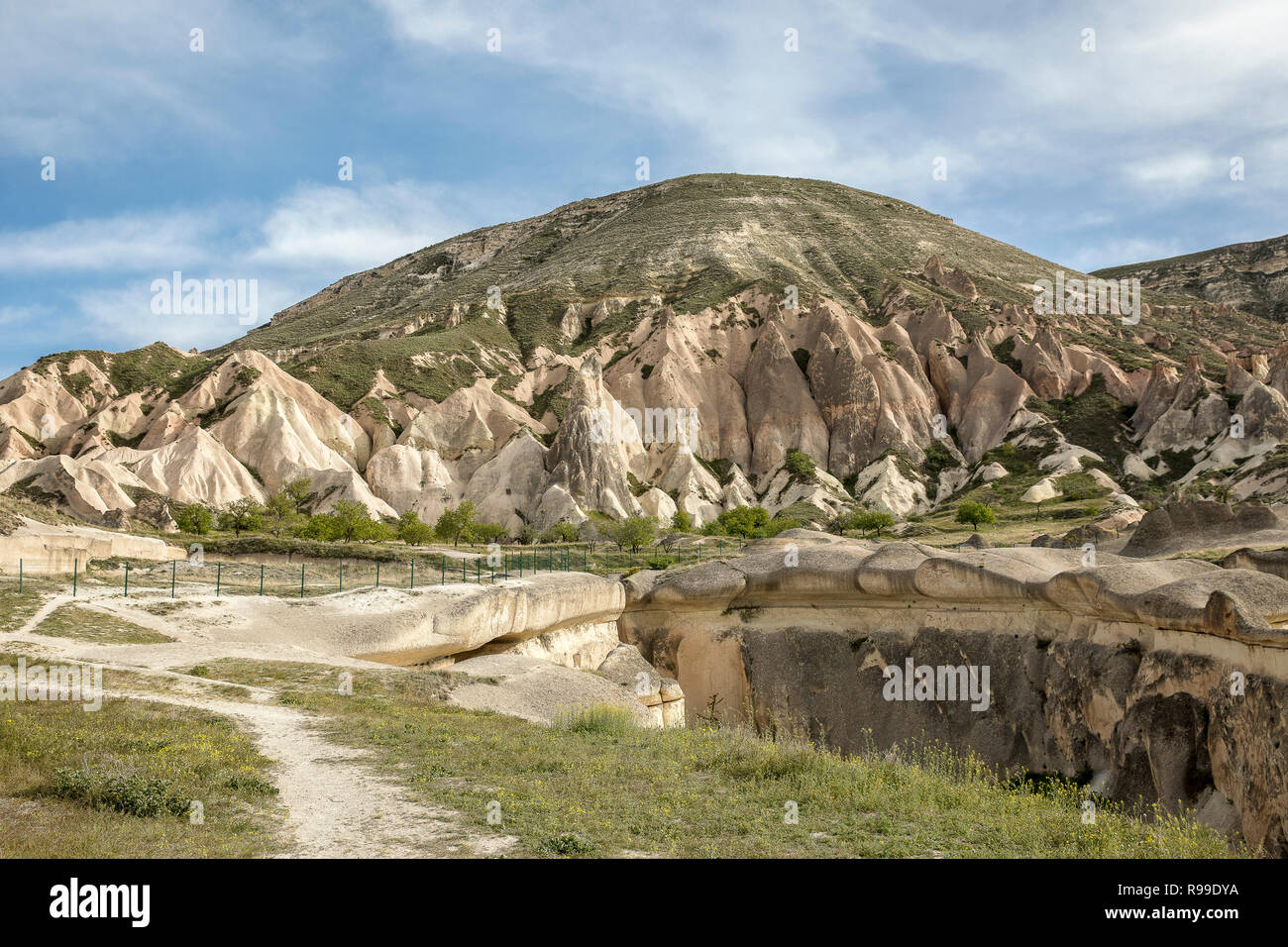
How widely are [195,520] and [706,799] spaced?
4696 centimetres

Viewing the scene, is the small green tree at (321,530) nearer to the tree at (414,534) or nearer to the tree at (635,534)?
the tree at (414,534)

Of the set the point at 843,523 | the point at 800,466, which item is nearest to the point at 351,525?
the point at 843,523

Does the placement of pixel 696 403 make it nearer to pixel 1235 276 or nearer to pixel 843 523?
pixel 843 523

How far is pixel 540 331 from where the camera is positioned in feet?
306

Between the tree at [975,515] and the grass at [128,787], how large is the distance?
51.6 m

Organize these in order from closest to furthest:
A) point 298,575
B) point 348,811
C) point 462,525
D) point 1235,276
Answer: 1. point 348,811
2. point 298,575
3. point 462,525
4. point 1235,276

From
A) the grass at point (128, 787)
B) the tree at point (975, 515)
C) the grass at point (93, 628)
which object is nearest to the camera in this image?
the grass at point (128, 787)

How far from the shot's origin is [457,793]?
27.8 feet

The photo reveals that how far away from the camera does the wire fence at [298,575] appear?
22.0 meters

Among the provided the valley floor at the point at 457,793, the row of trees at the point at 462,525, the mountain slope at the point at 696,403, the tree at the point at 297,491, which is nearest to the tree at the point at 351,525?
the row of trees at the point at 462,525

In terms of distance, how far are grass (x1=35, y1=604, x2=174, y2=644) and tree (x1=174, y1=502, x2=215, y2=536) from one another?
30062mm

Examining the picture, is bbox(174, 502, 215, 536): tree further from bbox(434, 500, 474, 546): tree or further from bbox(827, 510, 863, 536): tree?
bbox(827, 510, 863, 536): tree

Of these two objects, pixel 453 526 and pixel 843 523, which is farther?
pixel 843 523

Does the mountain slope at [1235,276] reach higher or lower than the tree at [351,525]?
higher
